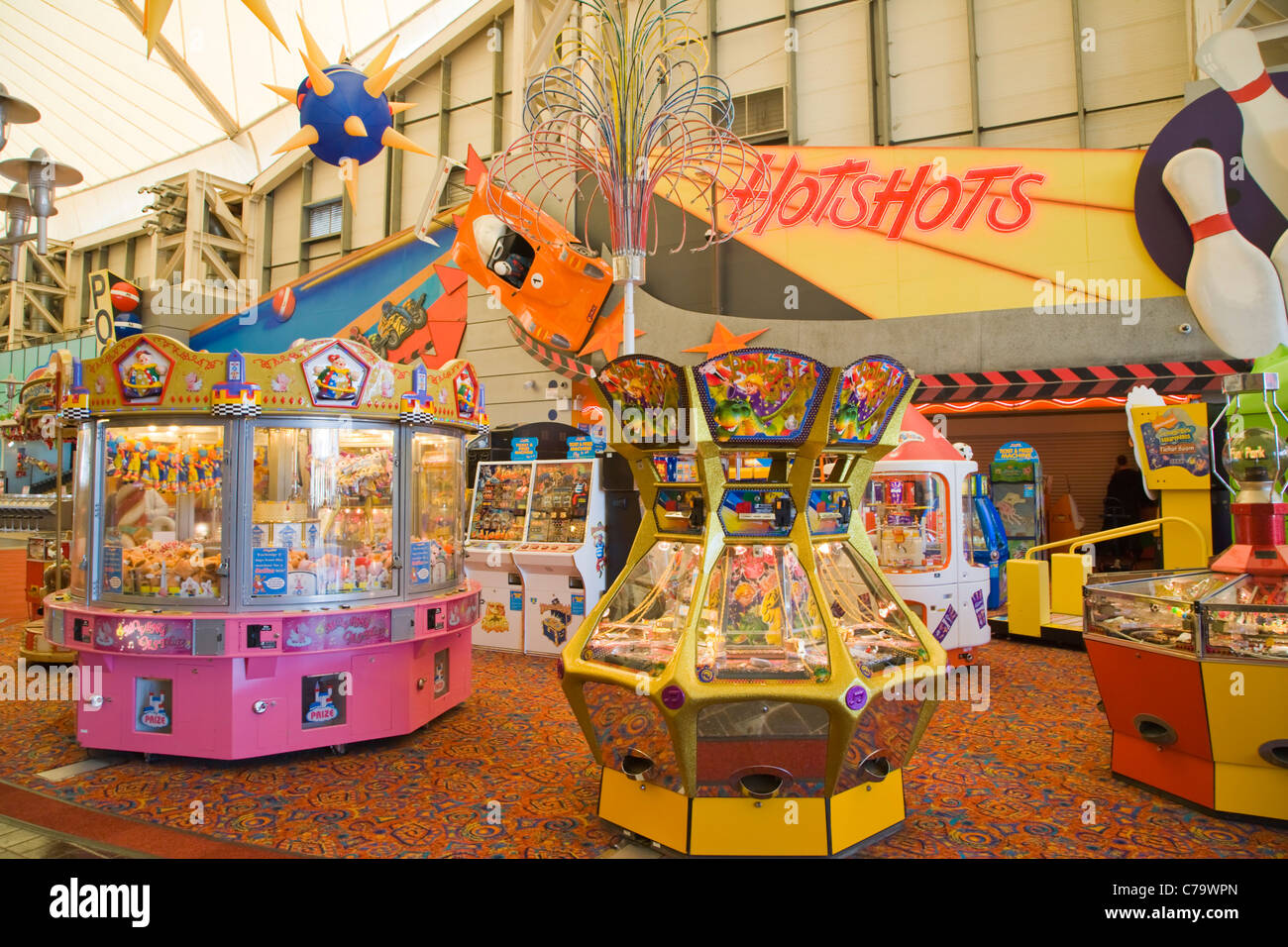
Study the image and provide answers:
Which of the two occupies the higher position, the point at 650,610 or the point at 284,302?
the point at 284,302

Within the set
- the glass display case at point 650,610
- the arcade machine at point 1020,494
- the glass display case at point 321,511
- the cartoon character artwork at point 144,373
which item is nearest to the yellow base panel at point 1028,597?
the arcade machine at point 1020,494

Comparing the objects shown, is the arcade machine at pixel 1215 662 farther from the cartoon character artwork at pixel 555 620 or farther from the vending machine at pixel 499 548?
the vending machine at pixel 499 548

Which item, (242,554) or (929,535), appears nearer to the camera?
(242,554)

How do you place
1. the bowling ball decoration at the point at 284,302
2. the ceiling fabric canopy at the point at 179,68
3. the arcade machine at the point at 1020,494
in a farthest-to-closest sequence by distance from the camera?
the ceiling fabric canopy at the point at 179,68
the bowling ball decoration at the point at 284,302
the arcade machine at the point at 1020,494

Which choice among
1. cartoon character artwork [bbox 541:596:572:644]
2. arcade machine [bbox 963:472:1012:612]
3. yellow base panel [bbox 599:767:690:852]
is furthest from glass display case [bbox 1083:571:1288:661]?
arcade machine [bbox 963:472:1012:612]

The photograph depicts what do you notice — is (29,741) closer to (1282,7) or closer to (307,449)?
(307,449)

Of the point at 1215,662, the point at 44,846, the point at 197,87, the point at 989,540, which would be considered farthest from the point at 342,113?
the point at 197,87

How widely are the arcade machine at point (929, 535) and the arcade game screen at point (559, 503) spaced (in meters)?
2.46

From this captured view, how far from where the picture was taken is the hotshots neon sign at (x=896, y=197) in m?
8.39

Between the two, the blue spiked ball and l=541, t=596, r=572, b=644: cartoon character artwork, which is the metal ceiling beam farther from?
l=541, t=596, r=572, b=644: cartoon character artwork

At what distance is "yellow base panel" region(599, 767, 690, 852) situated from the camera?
9.55 feet

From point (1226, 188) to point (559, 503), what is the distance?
7.13 meters

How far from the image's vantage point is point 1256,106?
7.51 meters

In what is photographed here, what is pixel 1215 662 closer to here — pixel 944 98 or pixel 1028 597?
pixel 1028 597
